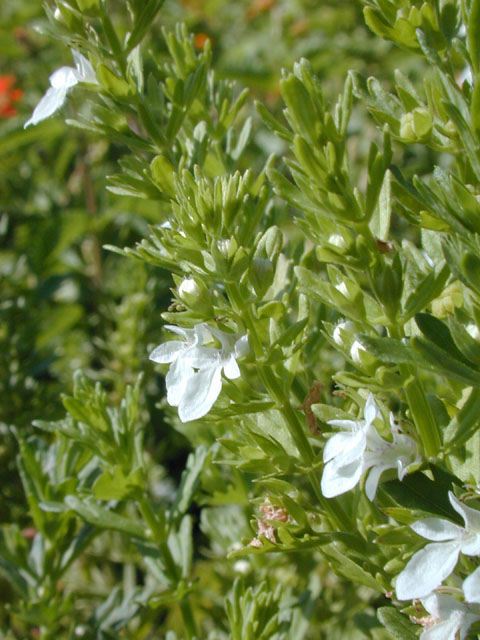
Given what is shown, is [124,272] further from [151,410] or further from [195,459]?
[195,459]

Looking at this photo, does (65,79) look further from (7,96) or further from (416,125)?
(7,96)

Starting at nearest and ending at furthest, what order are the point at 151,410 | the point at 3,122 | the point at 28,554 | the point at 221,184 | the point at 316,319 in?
the point at 221,184 < the point at 316,319 < the point at 28,554 < the point at 151,410 < the point at 3,122

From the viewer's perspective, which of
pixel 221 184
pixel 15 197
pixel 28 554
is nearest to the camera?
pixel 221 184

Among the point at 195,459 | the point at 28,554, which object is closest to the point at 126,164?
the point at 195,459

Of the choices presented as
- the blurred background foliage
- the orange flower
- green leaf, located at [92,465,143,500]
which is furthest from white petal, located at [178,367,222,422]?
the orange flower

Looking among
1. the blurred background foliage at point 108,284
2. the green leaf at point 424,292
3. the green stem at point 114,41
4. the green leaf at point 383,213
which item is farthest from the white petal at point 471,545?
the green stem at point 114,41

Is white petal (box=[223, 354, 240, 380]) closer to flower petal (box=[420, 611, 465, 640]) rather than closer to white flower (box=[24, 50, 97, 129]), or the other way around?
flower petal (box=[420, 611, 465, 640])

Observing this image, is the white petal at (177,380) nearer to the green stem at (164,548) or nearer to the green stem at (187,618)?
the green stem at (164,548)

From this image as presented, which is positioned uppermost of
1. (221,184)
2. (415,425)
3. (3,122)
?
(221,184)
